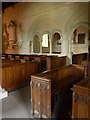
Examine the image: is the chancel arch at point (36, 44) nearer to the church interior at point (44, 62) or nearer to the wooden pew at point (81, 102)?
the church interior at point (44, 62)

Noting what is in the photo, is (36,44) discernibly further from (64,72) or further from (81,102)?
(81,102)

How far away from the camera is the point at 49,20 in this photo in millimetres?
8570

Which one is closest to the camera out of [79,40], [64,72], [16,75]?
[64,72]

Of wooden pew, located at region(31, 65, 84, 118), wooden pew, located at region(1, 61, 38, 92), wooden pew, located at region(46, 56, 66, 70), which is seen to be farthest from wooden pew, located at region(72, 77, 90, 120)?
wooden pew, located at region(46, 56, 66, 70)

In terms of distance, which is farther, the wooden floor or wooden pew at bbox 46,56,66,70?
wooden pew at bbox 46,56,66,70

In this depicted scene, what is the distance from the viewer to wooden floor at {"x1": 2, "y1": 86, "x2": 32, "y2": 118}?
2.99 meters

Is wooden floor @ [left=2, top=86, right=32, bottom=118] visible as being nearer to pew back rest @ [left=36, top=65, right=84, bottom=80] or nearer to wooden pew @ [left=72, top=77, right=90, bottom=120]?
pew back rest @ [left=36, top=65, right=84, bottom=80]

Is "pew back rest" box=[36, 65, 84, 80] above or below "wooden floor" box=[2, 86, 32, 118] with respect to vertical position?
above

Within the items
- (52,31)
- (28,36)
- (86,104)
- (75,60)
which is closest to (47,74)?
(86,104)

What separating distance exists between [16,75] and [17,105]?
4.16 ft

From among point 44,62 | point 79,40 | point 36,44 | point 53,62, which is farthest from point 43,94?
point 79,40

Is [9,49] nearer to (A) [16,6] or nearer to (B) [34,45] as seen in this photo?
(B) [34,45]

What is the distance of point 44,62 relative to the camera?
6.08 meters

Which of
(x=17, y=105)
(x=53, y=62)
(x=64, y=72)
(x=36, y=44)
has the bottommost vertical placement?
(x=17, y=105)
